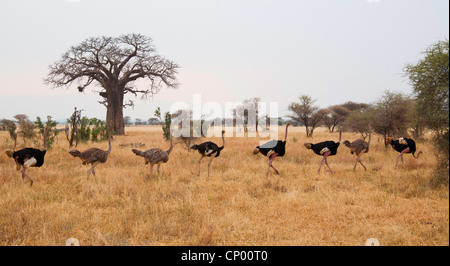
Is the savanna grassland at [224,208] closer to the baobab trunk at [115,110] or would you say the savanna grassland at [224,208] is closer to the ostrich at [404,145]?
the ostrich at [404,145]

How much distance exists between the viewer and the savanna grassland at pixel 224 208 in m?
4.61

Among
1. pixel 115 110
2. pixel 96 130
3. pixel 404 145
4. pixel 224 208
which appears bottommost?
pixel 224 208

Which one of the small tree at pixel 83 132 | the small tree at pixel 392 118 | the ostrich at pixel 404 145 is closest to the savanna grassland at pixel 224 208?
the ostrich at pixel 404 145

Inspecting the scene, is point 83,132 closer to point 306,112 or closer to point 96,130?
point 96,130

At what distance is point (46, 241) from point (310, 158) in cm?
1016

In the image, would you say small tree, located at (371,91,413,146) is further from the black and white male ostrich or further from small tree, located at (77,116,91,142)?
small tree, located at (77,116,91,142)

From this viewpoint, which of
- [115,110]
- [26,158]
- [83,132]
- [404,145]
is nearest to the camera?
[26,158]

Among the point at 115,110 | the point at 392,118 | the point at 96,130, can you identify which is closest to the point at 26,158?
the point at 96,130

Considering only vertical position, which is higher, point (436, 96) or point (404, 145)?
point (436, 96)

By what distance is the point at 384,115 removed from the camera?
15688 millimetres

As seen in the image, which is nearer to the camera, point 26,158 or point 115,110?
point 26,158

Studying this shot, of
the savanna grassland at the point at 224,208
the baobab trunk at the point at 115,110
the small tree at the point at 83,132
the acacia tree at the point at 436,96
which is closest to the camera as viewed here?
the savanna grassland at the point at 224,208

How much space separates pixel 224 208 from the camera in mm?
6027

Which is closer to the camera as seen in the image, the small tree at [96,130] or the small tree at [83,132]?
the small tree at [83,132]
